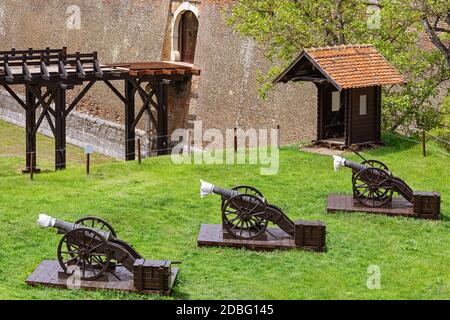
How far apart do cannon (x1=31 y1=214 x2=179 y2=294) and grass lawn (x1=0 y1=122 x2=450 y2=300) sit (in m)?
0.23

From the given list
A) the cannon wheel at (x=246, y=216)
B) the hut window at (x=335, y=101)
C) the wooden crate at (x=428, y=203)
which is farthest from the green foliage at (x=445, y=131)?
the cannon wheel at (x=246, y=216)

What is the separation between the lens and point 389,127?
22406mm

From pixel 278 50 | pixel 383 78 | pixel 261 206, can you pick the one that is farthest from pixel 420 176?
pixel 278 50

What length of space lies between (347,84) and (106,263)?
332 inches

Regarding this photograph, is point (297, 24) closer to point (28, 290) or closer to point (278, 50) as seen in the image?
point (278, 50)

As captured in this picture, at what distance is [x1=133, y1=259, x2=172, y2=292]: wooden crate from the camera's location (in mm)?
12305

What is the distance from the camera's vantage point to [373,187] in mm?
16438

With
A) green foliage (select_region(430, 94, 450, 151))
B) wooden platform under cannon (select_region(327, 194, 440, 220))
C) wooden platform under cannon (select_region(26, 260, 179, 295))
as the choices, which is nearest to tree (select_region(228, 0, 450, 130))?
green foliage (select_region(430, 94, 450, 151))

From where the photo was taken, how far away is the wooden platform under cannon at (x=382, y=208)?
16.2m

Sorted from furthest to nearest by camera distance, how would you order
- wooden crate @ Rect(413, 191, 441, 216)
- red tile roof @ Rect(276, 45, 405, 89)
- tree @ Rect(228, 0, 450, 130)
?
tree @ Rect(228, 0, 450, 130) < red tile roof @ Rect(276, 45, 405, 89) < wooden crate @ Rect(413, 191, 441, 216)

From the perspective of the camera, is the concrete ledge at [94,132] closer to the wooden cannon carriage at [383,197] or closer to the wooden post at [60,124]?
the wooden post at [60,124]

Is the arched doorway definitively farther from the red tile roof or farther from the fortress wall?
the red tile roof

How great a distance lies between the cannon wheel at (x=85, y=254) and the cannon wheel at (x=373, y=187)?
17.2 ft

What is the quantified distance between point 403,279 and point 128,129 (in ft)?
43.0
